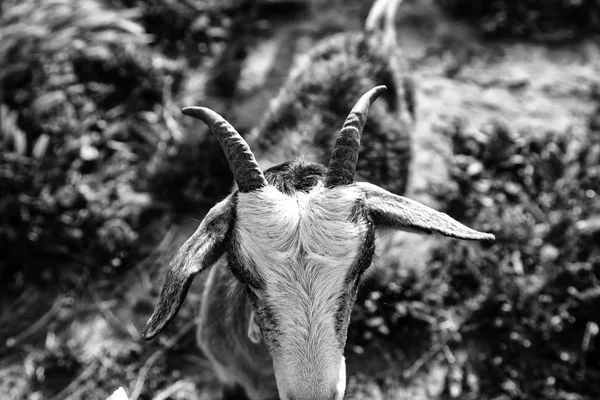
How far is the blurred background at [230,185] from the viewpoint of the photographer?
4652 millimetres

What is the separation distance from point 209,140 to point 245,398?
273 cm

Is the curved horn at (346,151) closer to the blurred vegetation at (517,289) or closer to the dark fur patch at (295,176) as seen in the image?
the dark fur patch at (295,176)

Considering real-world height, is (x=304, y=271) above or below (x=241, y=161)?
below

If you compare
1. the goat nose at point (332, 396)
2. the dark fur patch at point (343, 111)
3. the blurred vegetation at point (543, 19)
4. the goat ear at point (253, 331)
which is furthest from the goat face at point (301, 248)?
the blurred vegetation at point (543, 19)

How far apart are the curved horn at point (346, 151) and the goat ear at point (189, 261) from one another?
569 mm

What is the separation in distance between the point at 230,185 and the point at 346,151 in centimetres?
285

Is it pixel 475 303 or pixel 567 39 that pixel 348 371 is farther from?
pixel 567 39

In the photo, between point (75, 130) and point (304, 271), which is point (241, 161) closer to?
point (304, 271)

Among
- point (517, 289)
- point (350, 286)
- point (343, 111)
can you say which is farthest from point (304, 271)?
point (517, 289)

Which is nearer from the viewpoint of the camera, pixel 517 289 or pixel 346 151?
pixel 346 151

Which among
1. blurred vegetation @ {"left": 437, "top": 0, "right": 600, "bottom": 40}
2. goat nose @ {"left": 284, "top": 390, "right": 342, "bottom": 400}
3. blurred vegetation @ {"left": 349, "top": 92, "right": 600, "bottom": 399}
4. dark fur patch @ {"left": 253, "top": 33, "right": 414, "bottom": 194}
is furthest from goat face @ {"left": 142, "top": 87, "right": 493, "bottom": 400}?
blurred vegetation @ {"left": 437, "top": 0, "right": 600, "bottom": 40}

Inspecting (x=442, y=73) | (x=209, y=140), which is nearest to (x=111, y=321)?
(x=209, y=140)

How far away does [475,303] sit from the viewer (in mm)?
4898

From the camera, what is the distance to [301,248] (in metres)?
2.88
